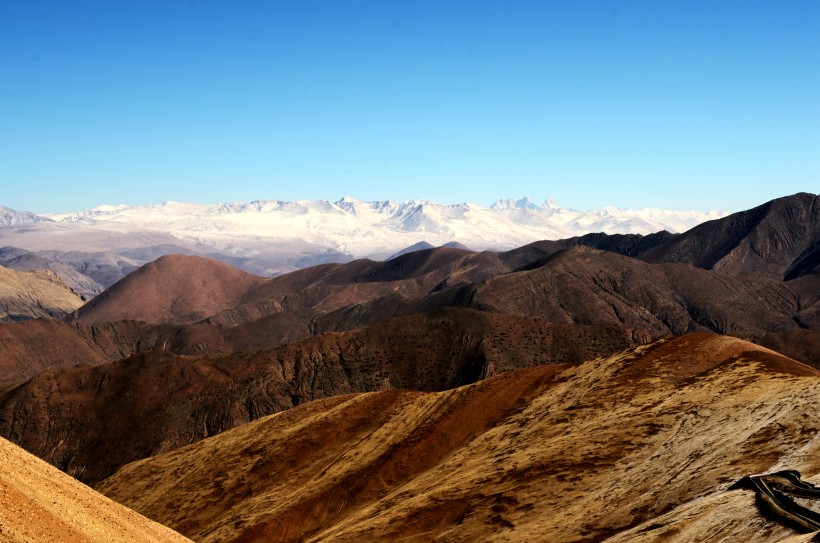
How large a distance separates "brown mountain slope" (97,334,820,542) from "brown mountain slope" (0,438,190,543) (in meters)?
17.8

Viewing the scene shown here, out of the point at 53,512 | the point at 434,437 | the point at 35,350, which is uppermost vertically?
the point at 53,512

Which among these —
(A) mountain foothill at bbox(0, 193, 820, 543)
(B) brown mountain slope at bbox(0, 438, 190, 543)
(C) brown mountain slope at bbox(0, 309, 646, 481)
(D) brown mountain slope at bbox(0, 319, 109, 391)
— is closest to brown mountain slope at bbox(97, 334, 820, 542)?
(A) mountain foothill at bbox(0, 193, 820, 543)

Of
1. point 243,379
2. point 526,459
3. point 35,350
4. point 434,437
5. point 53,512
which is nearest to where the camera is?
point 53,512

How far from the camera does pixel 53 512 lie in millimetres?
29188

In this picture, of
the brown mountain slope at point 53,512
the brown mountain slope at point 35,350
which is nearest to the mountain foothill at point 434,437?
the brown mountain slope at point 53,512

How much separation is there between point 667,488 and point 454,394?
A: 3653cm

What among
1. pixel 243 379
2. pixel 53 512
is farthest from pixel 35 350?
pixel 53 512

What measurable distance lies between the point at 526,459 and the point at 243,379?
266 feet

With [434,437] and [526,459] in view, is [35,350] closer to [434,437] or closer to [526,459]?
[434,437]

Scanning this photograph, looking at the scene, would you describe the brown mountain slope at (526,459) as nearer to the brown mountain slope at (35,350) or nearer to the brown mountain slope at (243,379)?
the brown mountain slope at (243,379)

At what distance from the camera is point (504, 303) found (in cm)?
19175

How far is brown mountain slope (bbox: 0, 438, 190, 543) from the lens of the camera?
27100mm

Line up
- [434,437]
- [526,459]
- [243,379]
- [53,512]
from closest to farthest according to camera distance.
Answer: [53,512] < [526,459] < [434,437] < [243,379]

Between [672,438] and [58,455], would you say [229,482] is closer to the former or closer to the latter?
[672,438]
